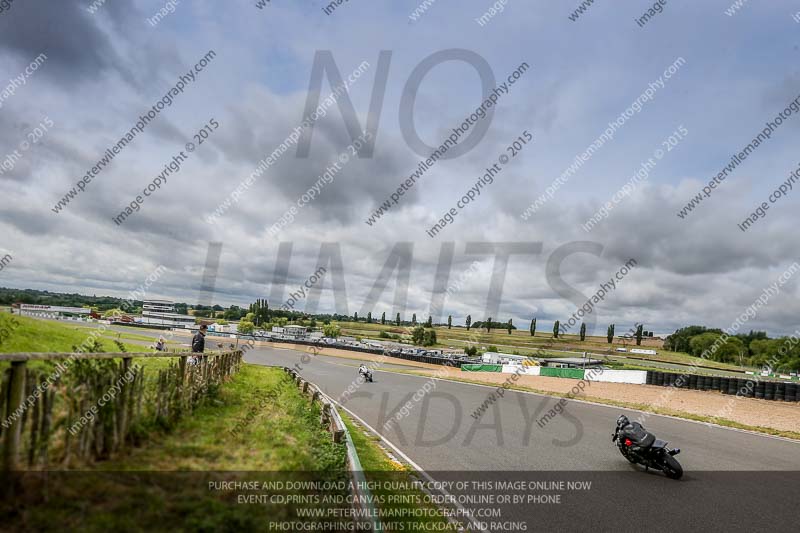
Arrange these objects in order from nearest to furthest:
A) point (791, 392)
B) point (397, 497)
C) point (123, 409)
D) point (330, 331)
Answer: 1. point (123, 409)
2. point (397, 497)
3. point (791, 392)
4. point (330, 331)

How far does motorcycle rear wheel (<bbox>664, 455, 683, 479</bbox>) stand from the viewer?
9727 mm

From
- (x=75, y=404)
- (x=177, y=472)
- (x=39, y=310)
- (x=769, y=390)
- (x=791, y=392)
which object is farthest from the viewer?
(x=769, y=390)

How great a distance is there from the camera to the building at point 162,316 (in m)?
91.8

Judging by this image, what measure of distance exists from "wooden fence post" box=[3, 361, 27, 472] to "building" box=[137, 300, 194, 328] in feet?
298

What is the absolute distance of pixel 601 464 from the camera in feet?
35.2

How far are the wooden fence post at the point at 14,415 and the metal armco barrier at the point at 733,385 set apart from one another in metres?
→ 32.0

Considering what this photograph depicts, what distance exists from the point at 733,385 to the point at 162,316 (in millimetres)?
94721

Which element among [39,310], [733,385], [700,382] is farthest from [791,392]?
[39,310]

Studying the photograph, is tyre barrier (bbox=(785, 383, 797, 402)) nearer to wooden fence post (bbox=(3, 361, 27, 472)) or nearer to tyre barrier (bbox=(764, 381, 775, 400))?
tyre barrier (bbox=(764, 381, 775, 400))

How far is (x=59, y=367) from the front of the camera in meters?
5.82

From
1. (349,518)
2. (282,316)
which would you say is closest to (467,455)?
(349,518)

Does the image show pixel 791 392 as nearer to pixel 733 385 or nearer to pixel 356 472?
pixel 733 385

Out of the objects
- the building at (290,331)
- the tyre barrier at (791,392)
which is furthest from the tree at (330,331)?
the tyre barrier at (791,392)

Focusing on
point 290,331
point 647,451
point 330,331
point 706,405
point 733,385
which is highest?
point 733,385
